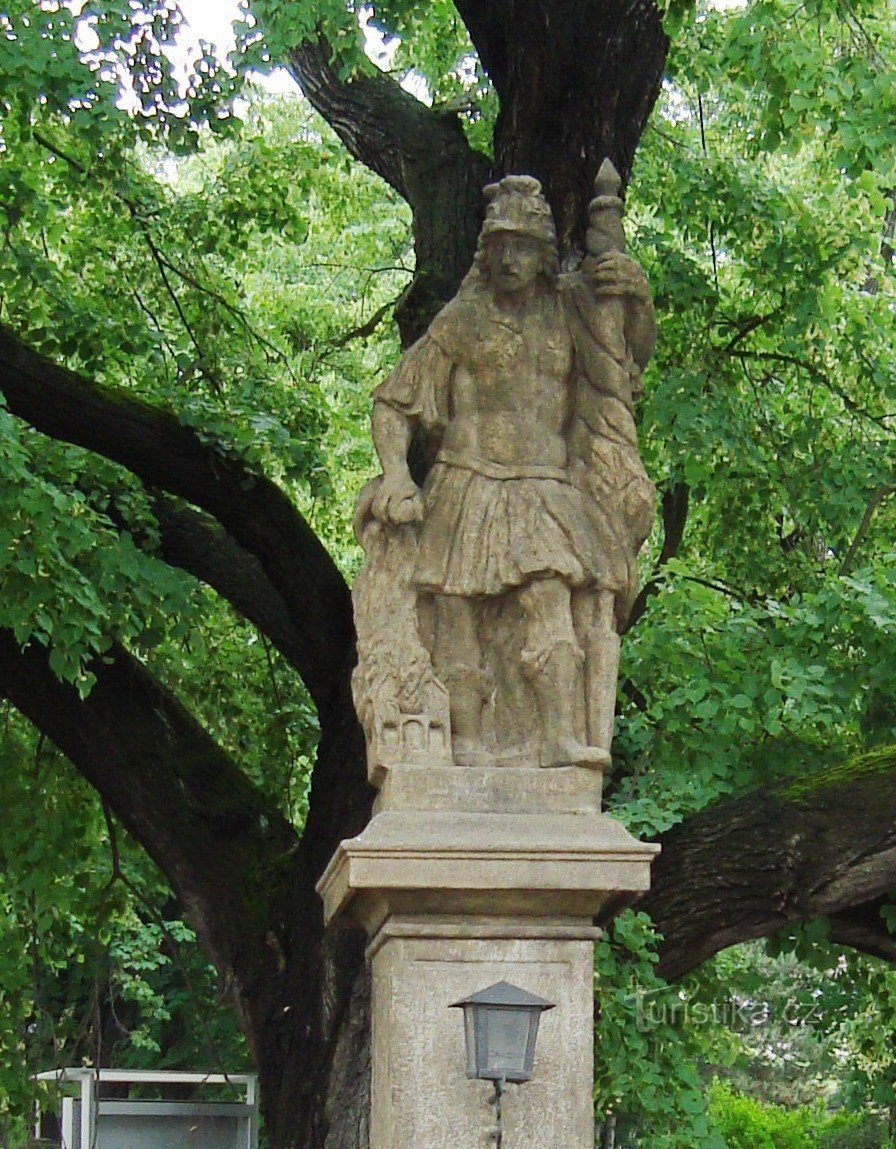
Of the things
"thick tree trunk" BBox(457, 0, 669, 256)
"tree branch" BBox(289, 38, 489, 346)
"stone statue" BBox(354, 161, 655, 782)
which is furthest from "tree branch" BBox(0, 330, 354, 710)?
"stone statue" BBox(354, 161, 655, 782)

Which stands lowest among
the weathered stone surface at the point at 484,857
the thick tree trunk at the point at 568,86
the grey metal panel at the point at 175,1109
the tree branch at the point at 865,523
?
the grey metal panel at the point at 175,1109

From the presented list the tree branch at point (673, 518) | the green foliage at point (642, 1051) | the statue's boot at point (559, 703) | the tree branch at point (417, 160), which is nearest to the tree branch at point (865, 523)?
the tree branch at point (673, 518)

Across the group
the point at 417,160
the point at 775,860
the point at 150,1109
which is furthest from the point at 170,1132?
the point at 417,160

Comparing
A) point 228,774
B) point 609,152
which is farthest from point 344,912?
point 609,152

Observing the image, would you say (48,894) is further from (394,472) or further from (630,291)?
(630,291)

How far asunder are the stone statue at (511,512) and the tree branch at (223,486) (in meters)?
1.88

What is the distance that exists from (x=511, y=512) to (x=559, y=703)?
0.65 meters

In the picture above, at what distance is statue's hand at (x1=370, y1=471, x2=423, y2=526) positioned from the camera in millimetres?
6715

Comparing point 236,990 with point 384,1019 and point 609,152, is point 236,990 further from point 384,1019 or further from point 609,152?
point 609,152

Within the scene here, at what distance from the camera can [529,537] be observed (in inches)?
264

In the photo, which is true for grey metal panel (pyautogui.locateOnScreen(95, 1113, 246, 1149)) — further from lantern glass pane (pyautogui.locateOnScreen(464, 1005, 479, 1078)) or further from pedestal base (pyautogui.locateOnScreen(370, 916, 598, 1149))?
lantern glass pane (pyautogui.locateOnScreen(464, 1005, 479, 1078))

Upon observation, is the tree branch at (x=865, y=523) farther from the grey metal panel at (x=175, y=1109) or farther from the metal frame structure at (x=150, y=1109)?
the grey metal panel at (x=175, y=1109)

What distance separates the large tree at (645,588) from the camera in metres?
7.82

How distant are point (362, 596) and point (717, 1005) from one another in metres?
5.02
